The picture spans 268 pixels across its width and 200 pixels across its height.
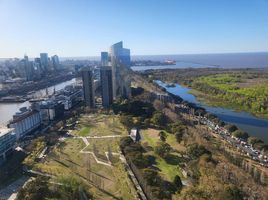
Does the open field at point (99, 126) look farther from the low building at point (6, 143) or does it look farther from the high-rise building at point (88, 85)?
the low building at point (6, 143)

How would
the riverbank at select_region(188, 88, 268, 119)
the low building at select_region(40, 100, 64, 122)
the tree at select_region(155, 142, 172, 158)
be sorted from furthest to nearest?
the riverbank at select_region(188, 88, 268, 119) < the low building at select_region(40, 100, 64, 122) < the tree at select_region(155, 142, 172, 158)

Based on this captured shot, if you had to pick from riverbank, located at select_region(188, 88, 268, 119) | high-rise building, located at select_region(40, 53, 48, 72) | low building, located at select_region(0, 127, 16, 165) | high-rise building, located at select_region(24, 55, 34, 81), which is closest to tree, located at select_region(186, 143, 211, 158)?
low building, located at select_region(0, 127, 16, 165)

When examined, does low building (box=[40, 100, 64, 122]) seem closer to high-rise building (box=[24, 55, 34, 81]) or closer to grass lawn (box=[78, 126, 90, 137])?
grass lawn (box=[78, 126, 90, 137])

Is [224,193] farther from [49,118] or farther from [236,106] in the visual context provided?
[236,106]

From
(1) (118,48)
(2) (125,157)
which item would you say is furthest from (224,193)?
(1) (118,48)

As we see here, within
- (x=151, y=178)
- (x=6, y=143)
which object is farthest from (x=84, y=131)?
(x=151, y=178)

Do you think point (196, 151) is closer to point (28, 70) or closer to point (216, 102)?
point (216, 102)
